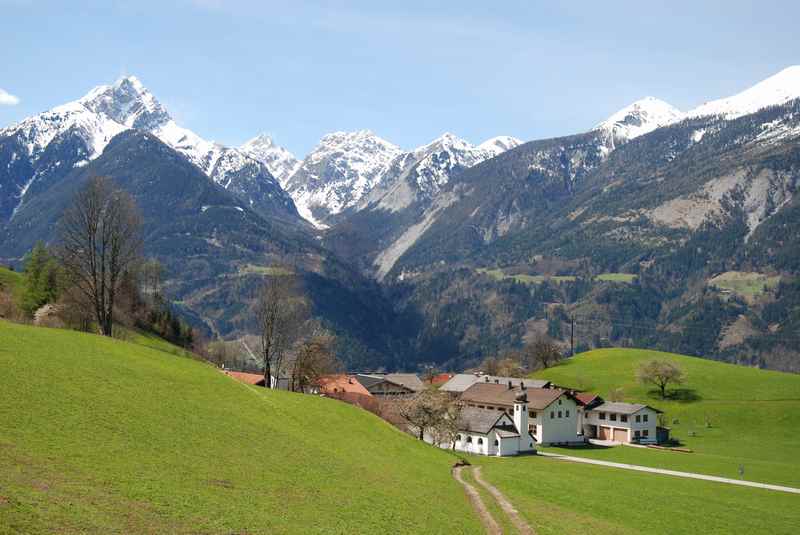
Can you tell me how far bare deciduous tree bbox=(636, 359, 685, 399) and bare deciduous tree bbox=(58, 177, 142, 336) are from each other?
105m

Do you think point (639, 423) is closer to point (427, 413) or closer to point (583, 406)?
point (583, 406)

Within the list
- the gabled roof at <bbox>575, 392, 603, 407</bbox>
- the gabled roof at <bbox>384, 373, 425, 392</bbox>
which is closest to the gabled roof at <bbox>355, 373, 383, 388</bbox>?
the gabled roof at <bbox>384, 373, 425, 392</bbox>

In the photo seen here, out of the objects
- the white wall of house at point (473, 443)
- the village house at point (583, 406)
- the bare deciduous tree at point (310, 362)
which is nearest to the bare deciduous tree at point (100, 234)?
the bare deciduous tree at point (310, 362)

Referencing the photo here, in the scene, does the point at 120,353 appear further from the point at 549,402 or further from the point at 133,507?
the point at 549,402

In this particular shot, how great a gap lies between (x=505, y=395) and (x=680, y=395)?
40853 mm

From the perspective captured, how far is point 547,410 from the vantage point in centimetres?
11956

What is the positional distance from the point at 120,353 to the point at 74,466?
27.3 metres

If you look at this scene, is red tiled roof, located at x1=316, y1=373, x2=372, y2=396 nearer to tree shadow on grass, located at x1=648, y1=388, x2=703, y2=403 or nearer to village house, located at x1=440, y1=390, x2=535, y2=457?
village house, located at x1=440, y1=390, x2=535, y2=457

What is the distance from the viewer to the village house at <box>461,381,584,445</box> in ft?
391

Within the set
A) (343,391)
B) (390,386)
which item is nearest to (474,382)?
(390,386)

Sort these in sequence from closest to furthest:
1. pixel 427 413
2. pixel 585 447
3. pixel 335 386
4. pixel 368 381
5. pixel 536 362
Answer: pixel 427 413, pixel 585 447, pixel 335 386, pixel 368 381, pixel 536 362

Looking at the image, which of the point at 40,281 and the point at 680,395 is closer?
the point at 40,281

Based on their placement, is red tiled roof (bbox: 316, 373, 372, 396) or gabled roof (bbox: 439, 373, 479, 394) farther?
gabled roof (bbox: 439, 373, 479, 394)

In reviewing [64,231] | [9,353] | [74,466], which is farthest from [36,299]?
[74,466]
